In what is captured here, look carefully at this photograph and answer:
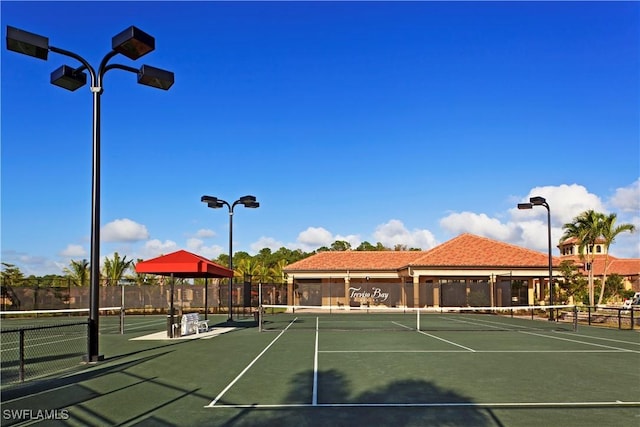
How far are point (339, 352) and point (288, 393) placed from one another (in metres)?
5.70

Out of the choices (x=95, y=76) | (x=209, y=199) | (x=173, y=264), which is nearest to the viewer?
(x=95, y=76)

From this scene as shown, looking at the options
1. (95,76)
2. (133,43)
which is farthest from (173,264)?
(133,43)

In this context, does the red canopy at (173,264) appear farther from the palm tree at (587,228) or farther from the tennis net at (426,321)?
the palm tree at (587,228)

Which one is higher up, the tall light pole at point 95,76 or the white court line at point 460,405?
the tall light pole at point 95,76

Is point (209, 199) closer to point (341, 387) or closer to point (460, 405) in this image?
point (341, 387)

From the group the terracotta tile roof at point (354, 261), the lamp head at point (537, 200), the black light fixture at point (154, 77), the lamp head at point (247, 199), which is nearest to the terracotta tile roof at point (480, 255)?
the terracotta tile roof at point (354, 261)

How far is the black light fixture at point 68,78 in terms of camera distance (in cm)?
1237

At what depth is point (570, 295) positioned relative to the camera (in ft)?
153

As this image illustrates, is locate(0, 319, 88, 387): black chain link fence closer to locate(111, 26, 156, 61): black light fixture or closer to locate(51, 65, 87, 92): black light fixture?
locate(51, 65, 87, 92): black light fixture

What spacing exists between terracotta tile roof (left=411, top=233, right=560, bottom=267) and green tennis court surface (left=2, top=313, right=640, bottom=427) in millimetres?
28329

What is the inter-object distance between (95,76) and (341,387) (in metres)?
9.47

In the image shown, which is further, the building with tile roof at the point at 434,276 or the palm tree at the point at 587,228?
the building with tile roof at the point at 434,276

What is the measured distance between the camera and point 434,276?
149 feet

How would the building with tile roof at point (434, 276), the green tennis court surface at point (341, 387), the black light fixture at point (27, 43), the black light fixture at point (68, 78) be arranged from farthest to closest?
1. the building with tile roof at point (434, 276)
2. the black light fixture at point (68, 78)
3. the black light fixture at point (27, 43)
4. the green tennis court surface at point (341, 387)
